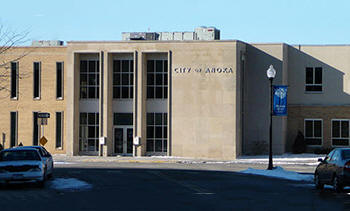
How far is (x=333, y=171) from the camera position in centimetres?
2259

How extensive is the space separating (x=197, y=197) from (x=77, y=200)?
11.8ft

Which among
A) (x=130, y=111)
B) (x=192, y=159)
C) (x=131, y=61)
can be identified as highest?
(x=131, y=61)

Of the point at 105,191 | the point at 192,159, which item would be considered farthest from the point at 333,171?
the point at 192,159

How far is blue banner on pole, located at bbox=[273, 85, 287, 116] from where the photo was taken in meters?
36.9

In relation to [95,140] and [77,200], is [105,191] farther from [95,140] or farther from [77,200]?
[95,140]

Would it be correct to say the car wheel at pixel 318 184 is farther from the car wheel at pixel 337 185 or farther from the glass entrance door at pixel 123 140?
the glass entrance door at pixel 123 140

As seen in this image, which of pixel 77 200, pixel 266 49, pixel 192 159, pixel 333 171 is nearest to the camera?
pixel 77 200

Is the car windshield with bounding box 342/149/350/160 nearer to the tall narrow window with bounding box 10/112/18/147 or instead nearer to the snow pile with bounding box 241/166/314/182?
the snow pile with bounding box 241/166/314/182

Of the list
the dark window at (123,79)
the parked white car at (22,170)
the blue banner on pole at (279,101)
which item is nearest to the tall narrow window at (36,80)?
the dark window at (123,79)

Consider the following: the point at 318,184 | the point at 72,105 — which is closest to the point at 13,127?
the point at 72,105

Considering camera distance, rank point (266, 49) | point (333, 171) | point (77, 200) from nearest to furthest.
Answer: point (77, 200) → point (333, 171) → point (266, 49)

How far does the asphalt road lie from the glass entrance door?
21245 millimetres

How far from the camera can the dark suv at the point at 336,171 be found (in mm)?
21703

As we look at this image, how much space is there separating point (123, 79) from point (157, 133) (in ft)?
15.7
